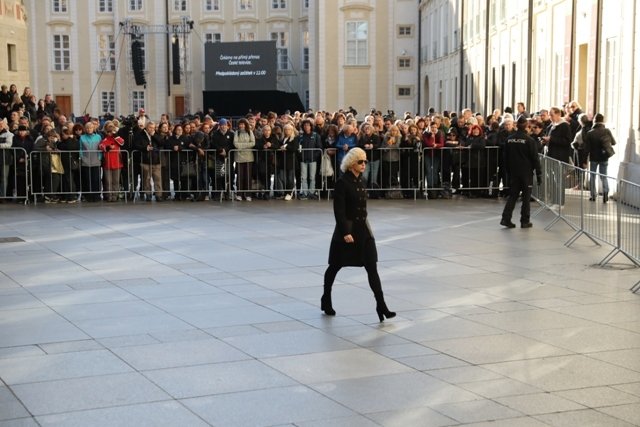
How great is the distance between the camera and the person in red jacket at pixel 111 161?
22.9 m

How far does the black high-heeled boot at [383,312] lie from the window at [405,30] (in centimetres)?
5900

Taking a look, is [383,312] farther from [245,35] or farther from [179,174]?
[245,35]

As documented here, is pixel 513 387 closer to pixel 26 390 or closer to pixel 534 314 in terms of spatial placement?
pixel 534 314

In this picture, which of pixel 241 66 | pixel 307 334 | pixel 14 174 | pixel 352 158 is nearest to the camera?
pixel 307 334

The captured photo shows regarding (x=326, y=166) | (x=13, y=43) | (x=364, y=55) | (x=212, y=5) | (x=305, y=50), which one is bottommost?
(x=326, y=166)

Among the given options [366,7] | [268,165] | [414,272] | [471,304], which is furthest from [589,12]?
[366,7]

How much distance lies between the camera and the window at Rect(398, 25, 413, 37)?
67625 millimetres

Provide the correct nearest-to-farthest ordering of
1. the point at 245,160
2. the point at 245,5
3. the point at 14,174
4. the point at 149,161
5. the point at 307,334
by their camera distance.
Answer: the point at 307,334, the point at 14,174, the point at 149,161, the point at 245,160, the point at 245,5

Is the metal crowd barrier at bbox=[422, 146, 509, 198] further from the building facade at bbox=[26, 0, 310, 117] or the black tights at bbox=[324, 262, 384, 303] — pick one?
the building facade at bbox=[26, 0, 310, 117]

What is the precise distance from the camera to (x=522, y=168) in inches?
700

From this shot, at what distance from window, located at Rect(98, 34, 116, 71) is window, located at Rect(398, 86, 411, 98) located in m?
22.1

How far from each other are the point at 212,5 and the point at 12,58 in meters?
48.5

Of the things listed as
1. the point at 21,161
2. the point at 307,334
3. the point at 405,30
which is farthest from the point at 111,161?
the point at 405,30

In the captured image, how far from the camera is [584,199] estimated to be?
50.6ft
